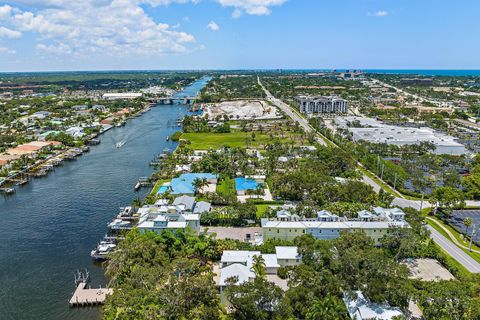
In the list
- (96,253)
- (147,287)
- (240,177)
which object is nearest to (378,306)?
(147,287)

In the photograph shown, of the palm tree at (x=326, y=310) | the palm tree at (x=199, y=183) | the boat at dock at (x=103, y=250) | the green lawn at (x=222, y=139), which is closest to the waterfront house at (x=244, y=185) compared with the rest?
the palm tree at (x=199, y=183)

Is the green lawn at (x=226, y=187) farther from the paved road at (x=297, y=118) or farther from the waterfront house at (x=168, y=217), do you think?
the paved road at (x=297, y=118)

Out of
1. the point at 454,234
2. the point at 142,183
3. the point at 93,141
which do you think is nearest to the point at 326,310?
the point at 454,234

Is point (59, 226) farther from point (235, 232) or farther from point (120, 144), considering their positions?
point (120, 144)

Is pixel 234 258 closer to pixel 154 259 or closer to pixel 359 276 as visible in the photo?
pixel 154 259

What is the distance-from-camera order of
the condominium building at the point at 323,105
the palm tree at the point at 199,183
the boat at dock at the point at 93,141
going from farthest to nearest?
the condominium building at the point at 323,105 < the boat at dock at the point at 93,141 < the palm tree at the point at 199,183
